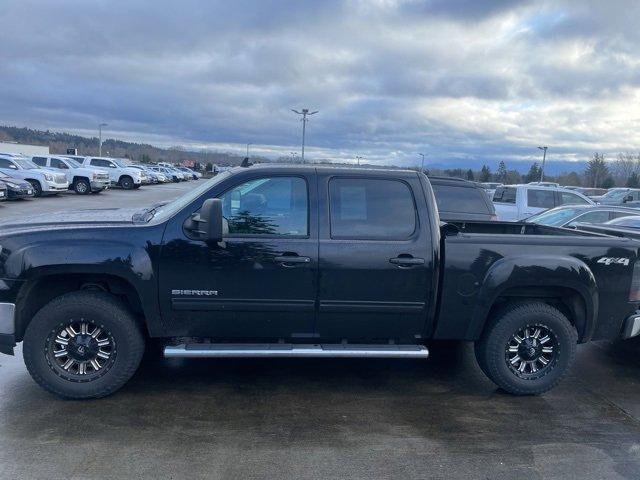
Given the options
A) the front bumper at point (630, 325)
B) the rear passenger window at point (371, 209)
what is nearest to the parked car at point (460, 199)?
the front bumper at point (630, 325)

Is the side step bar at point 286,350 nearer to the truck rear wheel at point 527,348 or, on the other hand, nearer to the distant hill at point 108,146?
the truck rear wheel at point 527,348

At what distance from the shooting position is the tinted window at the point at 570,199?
16.4 metres

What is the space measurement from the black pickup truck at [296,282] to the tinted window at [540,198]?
37.3ft

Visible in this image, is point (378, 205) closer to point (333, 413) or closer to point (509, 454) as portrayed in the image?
point (333, 413)

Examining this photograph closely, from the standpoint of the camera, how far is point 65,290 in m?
4.84

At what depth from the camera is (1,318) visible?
451 centimetres

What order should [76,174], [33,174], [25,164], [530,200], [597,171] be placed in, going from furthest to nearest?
[597,171] → [76,174] → [25,164] → [33,174] → [530,200]

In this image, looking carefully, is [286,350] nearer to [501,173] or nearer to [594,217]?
[594,217]

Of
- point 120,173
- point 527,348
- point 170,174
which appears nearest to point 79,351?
point 527,348

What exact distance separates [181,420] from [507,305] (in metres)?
2.97

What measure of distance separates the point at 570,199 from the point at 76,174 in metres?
24.4

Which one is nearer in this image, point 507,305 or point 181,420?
point 181,420

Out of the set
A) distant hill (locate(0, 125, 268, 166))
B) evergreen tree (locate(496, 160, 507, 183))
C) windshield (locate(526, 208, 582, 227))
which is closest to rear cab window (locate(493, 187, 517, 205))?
windshield (locate(526, 208, 582, 227))

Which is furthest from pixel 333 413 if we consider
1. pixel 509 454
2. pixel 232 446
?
pixel 509 454
